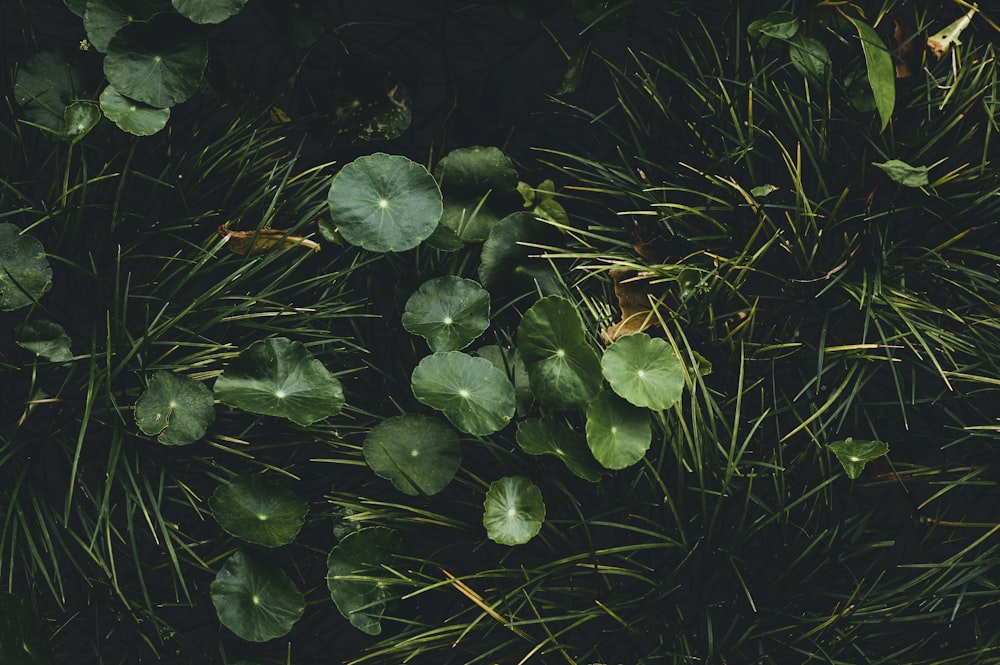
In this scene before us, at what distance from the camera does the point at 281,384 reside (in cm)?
162

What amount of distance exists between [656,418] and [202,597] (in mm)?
1045

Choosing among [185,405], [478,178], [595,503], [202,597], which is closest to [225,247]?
[185,405]

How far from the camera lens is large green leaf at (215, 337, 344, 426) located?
5.20 feet

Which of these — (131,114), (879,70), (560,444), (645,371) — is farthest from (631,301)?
(131,114)

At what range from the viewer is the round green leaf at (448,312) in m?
1.70

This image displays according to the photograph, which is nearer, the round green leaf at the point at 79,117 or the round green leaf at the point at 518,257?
the round green leaf at the point at 79,117

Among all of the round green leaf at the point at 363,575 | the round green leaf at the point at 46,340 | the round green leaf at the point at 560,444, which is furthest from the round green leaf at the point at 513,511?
the round green leaf at the point at 46,340

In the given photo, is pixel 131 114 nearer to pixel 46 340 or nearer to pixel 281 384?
pixel 46 340

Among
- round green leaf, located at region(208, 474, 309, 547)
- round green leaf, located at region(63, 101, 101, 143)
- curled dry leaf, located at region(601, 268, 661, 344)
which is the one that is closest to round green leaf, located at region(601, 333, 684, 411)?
curled dry leaf, located at region(601, 268, 661, 344)

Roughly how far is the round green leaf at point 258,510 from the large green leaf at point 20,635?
0.41 m

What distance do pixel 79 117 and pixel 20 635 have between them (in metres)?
1.03

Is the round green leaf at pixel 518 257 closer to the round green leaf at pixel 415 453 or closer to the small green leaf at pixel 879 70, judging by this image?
the round green leaf at pixel 415 453

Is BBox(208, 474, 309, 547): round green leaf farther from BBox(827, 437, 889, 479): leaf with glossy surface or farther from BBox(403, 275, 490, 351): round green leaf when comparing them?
BBox(827, 437, 889, 479): leaf with glossy surface

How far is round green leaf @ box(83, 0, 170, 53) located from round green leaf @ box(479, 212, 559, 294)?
0.83 m
